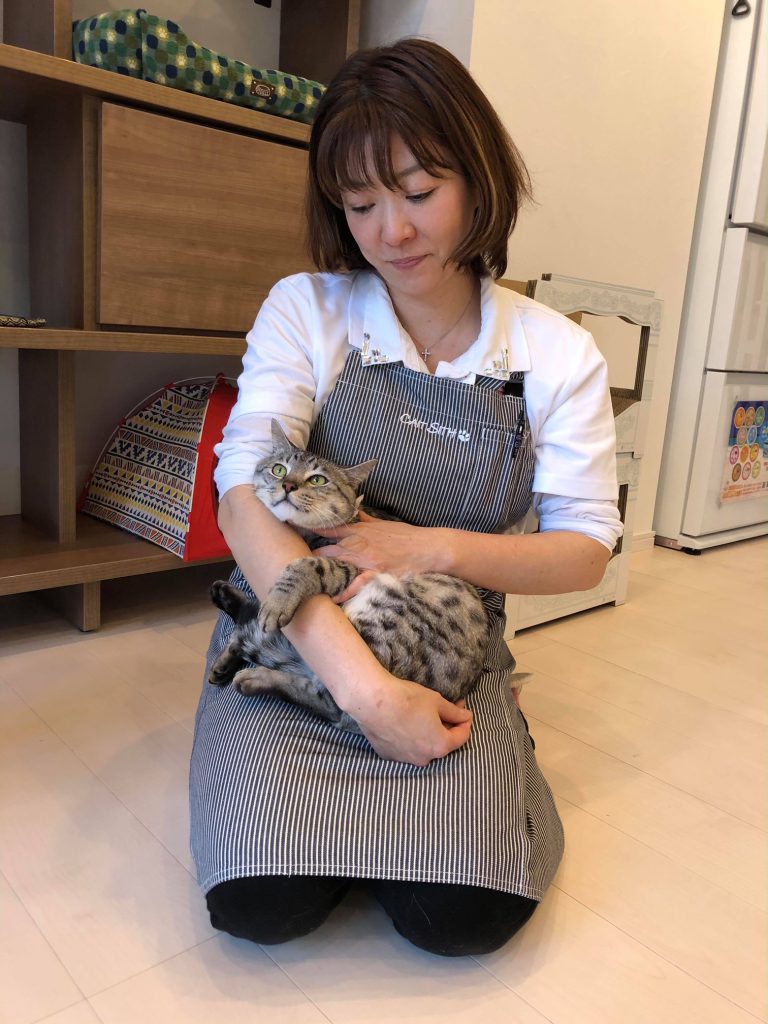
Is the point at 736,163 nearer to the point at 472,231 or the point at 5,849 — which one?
the point at 472,231

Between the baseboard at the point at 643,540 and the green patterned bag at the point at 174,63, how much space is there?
6.17 ft

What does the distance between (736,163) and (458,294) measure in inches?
81.1

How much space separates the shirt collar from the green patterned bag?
80 centimetres

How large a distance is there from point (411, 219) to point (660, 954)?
0.98m

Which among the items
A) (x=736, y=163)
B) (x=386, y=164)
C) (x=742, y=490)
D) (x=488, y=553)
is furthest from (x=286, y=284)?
(x=742, y=490)

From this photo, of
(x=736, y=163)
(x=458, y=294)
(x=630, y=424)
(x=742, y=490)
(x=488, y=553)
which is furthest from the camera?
(x=742, y=490)

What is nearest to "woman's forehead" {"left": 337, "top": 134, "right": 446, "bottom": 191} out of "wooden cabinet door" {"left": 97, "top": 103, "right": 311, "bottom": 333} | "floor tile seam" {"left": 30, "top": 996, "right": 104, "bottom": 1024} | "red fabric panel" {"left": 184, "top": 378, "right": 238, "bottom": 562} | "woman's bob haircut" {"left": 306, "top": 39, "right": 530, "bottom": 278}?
"woman's bob haircut" {"left": 306, "top": 39, "right": 530, "bottom": 278}

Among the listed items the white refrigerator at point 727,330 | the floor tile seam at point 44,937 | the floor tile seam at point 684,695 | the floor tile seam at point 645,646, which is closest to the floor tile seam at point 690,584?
the white refrigerator at point 727,330

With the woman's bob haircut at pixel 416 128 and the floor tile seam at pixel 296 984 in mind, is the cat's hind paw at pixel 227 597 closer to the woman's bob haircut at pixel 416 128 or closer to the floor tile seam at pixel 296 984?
the floor tile seam at pixel 296 984

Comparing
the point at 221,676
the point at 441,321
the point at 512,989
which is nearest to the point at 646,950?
the point at 512,989

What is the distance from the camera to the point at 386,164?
99 cm

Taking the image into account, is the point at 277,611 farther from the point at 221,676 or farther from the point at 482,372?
the point at 482,372

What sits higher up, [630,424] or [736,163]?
[736,163]

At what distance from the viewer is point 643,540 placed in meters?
2.99
